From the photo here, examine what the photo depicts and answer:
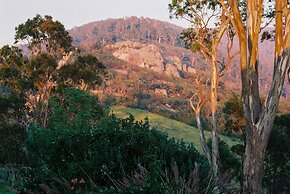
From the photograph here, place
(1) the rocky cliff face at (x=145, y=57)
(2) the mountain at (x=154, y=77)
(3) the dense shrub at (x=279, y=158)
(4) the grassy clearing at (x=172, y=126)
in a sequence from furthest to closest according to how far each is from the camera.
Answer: (1) the rocky cliff face at (x=145, y=57) < (2) the mountain at (x=154, y=77) < (4) the grassy clearing at (x=172, y=126) < (3) the dense shrub at (x=279, y=158)

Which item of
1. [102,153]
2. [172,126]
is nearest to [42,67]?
[102,153]

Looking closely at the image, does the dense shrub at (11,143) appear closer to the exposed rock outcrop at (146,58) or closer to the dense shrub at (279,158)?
the dense shrub at (279,158)

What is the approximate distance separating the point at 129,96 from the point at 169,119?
18941 millimetres

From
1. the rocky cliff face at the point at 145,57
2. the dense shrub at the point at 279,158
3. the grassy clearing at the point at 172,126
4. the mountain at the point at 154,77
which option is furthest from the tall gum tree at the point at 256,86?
the rocky cliff face at the point at 145,57

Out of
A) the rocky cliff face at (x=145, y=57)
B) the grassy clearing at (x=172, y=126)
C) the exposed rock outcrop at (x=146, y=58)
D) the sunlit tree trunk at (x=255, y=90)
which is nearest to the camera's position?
the sunlit tree trunk at (x=255, y=90)

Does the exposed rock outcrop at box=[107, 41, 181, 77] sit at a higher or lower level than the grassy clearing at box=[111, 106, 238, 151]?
higher

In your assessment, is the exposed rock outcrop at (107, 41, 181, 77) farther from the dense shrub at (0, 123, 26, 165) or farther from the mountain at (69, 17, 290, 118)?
the dense shrub at (0, 123, 26, 165)

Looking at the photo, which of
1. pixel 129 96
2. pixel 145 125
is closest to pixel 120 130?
pixel 145 125

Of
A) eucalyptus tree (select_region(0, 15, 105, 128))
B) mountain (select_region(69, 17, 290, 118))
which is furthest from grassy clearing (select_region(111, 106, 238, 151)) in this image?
eucalyptus tree (select_region(0, 15, 105, 128))

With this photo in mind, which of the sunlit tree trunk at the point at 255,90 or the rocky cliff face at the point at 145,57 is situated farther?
the rocky cliff face at the point at 145,57

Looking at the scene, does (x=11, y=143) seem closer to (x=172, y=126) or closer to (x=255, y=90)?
(x=255, y=90)

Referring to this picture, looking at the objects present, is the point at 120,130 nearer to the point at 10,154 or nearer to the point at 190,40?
the point at 190,40

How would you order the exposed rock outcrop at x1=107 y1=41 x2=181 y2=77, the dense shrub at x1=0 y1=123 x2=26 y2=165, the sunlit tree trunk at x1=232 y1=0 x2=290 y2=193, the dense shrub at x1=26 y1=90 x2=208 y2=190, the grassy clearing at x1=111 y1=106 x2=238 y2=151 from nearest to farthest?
1. the dense shrub at x1=26 y1=90 x2=208 y2=190
2. the sunlit tree trunk at x1=232 y1=0 x2=290 y2=193
3. the dense shrub at x1=0 y1=123 x2=26 y2=165
4. the grassy clearing at x1=111 y1=106 x2=238 y2=151
5. the exposed rock outcrop at x1=107 y1=41 x2=181 y2=77

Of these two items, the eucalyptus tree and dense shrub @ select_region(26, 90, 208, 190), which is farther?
the eucalyptus tree
